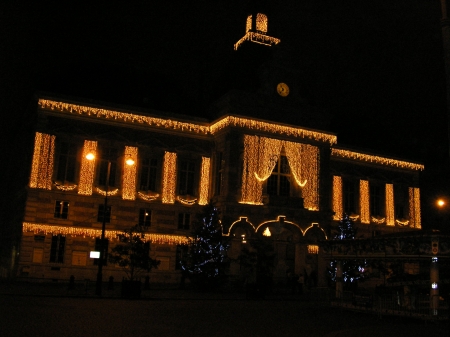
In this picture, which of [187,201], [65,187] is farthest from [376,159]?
[65,187]

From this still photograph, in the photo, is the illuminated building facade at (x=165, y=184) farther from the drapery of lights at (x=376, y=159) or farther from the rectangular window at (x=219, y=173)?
the drapery of lights at (x=376, y=159)

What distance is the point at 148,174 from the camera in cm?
4350

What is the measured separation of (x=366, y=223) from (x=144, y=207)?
2188cm

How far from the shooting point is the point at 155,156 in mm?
43812

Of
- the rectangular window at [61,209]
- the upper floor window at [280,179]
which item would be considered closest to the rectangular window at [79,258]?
Answer: the rectangular window at [61,209]

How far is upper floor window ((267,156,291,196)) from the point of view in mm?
45031

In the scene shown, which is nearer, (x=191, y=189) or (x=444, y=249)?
(x=444, y=249)

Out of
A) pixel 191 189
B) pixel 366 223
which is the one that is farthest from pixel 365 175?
pixel 191 189

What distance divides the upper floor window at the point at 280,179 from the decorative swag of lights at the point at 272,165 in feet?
2.16

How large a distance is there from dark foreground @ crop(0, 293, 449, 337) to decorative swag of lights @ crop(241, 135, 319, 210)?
19.1 m

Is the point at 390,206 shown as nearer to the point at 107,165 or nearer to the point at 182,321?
the point at 107,165

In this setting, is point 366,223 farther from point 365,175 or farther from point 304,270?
point 304,270

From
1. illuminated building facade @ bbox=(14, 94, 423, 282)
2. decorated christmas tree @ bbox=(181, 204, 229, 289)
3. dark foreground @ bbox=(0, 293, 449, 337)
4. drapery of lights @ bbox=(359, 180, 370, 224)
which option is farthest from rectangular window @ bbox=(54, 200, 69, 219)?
drapery of lights @ bbox=(359, 180, 370, 224)

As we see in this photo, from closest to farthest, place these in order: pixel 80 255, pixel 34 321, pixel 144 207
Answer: pixel 34 321, pixel 80 255, pixel 144 207
